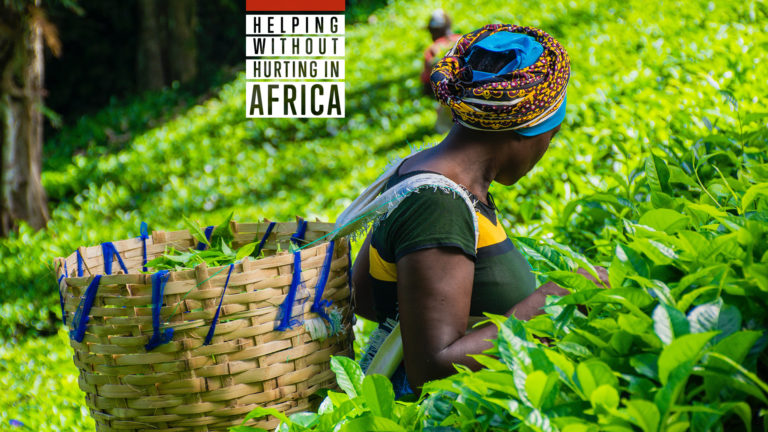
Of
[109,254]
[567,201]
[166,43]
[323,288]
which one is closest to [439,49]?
[567,201]

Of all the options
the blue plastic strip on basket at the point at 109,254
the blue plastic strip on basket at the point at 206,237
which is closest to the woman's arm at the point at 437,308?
the blue plastic strip on basket at the point at 206,237

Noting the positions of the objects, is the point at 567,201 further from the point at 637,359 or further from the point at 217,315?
the point at 637,359

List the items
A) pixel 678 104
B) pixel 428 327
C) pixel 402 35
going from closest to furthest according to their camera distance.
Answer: pixel 428 327 → pixel 678 104 → pixel 402 35

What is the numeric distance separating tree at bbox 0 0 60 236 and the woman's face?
5.10 m

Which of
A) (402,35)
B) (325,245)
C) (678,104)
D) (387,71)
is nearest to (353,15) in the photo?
(402,35)

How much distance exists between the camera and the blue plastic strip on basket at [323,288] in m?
1.73

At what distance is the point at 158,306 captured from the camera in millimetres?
1572

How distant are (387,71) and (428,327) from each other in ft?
28.1

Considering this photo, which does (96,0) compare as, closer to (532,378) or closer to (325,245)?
(325,245)

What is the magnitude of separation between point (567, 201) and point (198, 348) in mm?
1809

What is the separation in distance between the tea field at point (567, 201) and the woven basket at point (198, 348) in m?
0.42

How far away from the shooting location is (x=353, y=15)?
14133 millimetres

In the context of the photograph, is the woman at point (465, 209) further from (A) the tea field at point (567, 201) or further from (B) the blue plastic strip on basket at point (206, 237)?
(B) the blue plastic strip on basket at point (206, 237)

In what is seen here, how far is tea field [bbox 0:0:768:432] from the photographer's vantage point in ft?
3.09
